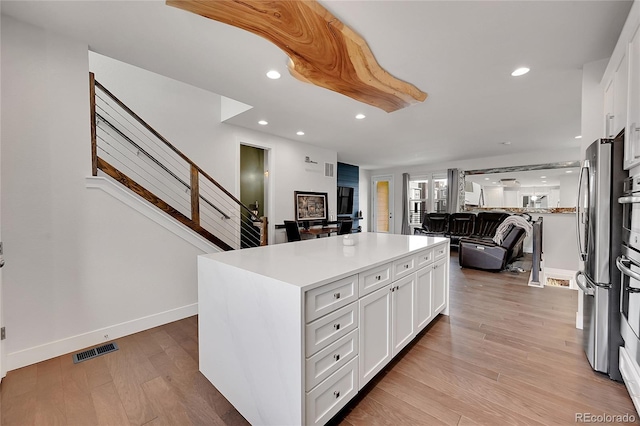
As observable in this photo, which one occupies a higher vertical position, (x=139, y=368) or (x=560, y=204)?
(x=560, y=204)

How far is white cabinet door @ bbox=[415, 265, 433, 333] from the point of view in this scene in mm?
2275

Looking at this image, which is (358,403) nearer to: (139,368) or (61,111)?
(139,368)

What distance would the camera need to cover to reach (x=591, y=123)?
236 cm

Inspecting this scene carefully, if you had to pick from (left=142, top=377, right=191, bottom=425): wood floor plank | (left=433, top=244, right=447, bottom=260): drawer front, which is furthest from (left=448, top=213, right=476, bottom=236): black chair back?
(left=142, top=377, right=191, bottom=425): wood floor plank

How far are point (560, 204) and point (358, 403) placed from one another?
6566mm

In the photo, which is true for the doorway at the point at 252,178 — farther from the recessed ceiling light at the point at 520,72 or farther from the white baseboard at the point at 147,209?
the recessed ceiling light at the point at 520,72

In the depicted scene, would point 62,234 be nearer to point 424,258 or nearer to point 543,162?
point 424,258

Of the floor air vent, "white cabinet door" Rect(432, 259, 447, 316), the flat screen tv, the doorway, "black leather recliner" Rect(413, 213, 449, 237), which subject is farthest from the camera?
the flat screen tv

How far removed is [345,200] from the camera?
7.75 meters

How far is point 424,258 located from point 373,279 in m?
0.91

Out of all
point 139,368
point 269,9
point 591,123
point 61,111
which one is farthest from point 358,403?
point 61,111

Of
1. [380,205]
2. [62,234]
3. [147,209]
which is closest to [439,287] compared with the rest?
[147,209]

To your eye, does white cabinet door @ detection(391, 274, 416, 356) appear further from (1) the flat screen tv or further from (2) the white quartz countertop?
(1) the flat screen tv

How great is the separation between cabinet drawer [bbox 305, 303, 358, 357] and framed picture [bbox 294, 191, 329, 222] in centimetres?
413
